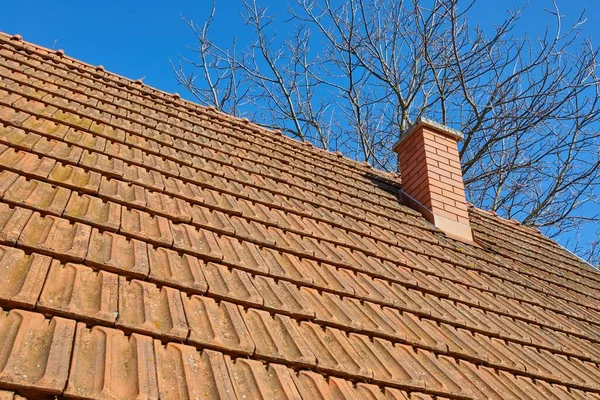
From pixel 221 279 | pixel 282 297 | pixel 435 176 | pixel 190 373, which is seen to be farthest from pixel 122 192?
pixel 435 176

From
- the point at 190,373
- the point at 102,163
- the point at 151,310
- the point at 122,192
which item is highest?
the point at 102,163

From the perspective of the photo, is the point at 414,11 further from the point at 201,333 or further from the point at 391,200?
the point at 201,333

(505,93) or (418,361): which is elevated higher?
(505,93)

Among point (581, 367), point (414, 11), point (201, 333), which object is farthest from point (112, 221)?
point (414, 11)

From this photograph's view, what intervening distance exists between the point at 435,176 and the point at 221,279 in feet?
11.7

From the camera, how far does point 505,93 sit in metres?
11.8

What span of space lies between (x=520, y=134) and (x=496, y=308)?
10.3m

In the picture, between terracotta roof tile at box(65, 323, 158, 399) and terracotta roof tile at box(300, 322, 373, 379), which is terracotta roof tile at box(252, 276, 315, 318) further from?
terracotta roof tile at box(65, 323, 158, 399)

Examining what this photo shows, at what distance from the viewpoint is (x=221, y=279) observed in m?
2.29

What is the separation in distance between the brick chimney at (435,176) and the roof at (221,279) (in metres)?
0.32

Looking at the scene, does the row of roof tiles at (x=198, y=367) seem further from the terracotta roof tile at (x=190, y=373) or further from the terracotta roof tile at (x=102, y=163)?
the terracotta roof tile at (x=102, y=163)

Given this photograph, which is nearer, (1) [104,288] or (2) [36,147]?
(1) [104,288]

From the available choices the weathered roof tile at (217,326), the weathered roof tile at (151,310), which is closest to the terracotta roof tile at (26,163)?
the weathered roof tile at (151,310)

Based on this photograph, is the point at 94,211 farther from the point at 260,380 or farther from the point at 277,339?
the point at 260,380
